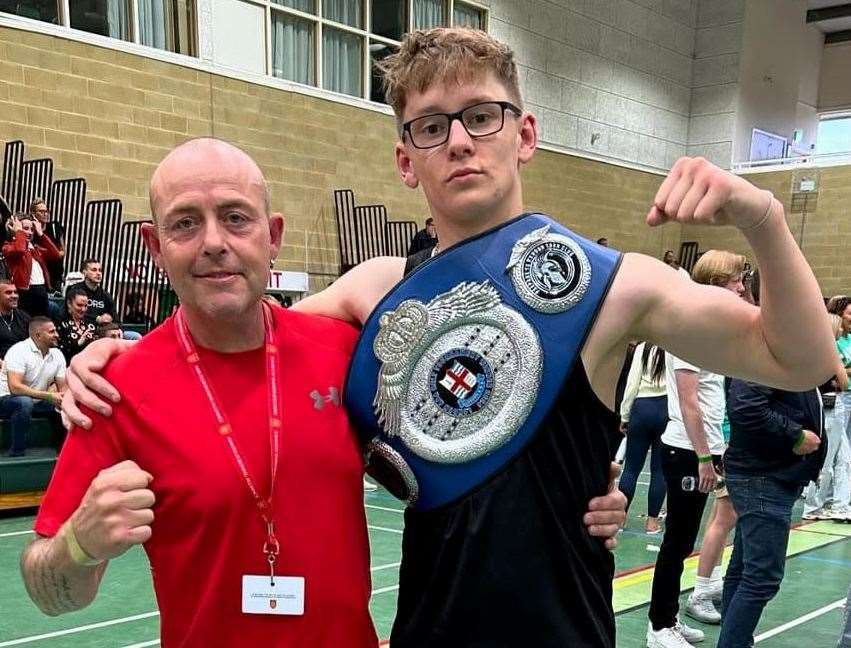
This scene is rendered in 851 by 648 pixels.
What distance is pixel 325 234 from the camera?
12305mm

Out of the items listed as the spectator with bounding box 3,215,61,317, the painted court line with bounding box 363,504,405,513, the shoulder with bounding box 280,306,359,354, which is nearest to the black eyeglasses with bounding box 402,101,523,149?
the shoulder with bounding box 280,306,359,354

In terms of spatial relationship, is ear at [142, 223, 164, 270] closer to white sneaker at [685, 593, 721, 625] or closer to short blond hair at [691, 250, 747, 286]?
short blond hair at [691, 250, 747, 286]

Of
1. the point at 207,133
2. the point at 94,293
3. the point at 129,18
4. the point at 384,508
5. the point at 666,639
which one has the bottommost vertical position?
the point at 384,508

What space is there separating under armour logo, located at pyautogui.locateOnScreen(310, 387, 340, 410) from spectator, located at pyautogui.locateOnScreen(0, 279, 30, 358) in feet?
22.9

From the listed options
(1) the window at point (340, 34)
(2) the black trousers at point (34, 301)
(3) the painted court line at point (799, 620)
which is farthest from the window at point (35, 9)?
(3) the painted court line at point (799, 620)

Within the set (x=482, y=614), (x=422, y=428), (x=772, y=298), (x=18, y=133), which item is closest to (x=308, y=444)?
(x=422, y=428)

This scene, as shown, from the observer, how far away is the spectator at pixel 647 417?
18.0 feet

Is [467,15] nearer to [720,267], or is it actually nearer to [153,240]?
[720,267]

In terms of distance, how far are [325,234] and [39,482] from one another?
6.40 meters

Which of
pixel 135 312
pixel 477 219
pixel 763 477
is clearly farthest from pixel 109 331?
pixel 477 219

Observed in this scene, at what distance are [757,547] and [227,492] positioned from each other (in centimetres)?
260

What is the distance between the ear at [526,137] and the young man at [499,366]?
0.04ft

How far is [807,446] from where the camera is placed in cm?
329

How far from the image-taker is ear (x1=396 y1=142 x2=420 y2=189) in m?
1.59
